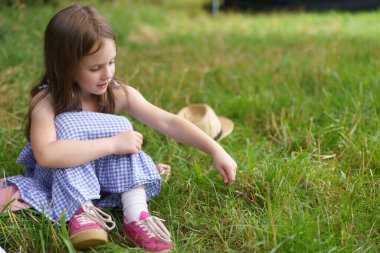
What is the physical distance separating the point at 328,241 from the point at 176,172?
Answer: 0.80 m

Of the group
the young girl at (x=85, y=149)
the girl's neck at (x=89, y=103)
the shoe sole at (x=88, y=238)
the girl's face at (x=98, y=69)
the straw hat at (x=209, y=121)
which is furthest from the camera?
the straw hat at (x=209, y=121)

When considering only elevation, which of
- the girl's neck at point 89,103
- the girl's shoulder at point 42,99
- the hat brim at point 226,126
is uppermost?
the girl's shoulder at point 42,99

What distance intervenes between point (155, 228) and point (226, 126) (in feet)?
3.86

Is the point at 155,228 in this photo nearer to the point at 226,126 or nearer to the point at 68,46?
Result: the point at 68,46

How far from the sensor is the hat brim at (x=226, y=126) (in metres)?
2.73

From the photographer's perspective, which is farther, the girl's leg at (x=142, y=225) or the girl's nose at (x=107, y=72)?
the girl's nose at (x=107, y=72)

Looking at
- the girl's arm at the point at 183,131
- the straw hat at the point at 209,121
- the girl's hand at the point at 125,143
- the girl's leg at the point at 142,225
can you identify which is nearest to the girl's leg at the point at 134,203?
the girl's leg at the point at 142,225

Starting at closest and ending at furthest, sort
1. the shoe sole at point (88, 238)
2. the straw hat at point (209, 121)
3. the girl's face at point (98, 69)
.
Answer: the shoe sole at point (88, 238) < the girl's face at point (98, 69) < the straw hat at point (209, 121)

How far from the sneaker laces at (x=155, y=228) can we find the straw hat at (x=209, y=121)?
3.03 ft

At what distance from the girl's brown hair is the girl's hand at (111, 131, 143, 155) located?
9.8 inches

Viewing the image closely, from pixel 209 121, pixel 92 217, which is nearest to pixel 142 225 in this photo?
pixel 92 217

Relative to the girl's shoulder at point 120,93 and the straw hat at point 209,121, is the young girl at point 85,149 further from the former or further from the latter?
the straw hat at point 209,121

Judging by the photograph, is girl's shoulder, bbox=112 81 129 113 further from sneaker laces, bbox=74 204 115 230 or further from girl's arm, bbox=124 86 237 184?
sneaker laces, bbox=74 204 115 230

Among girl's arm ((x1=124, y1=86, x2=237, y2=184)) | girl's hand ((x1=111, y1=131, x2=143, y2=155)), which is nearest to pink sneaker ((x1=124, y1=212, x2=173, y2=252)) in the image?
girl's hand ((x1=111, y1=131, x2=143, y2=155))
